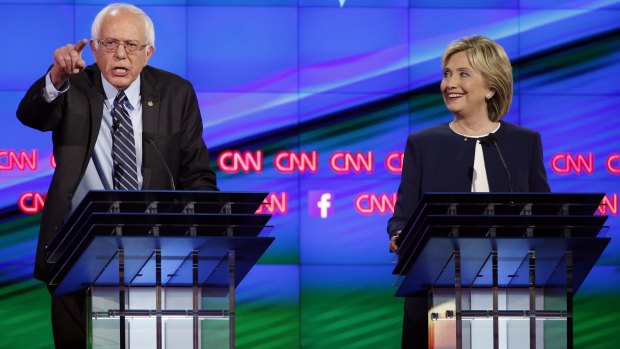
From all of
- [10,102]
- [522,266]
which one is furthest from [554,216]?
[10,102]

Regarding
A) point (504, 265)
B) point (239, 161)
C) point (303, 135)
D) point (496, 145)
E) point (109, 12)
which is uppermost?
point (109, 12)

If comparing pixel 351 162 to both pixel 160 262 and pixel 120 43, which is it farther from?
pixel 160 262

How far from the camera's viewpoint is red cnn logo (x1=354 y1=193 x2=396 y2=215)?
297 inches

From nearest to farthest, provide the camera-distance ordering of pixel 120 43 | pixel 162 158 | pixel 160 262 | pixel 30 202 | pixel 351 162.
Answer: pixel 160 262
pixel 162 158
pixel 120 43
pixel 30 202
pixel 351 162

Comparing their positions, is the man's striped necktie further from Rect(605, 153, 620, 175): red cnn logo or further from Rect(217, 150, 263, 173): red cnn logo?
Rect(605, 153, 620, 175): red cnn logo

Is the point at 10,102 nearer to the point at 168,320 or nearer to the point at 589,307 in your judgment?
the point at 589,307

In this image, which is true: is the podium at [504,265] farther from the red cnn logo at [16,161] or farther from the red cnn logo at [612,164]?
the red cnn logo at [16,161]

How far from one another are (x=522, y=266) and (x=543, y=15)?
13.8 feet

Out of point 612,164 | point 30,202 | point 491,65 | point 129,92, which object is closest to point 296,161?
point 30,202

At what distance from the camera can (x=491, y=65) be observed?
446 centimetres

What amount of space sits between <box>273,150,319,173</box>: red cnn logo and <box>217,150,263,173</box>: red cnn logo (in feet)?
0.34

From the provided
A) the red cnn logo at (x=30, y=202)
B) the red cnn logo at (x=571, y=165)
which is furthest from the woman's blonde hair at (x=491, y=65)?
the red cnn logo at (x=30, y=202)

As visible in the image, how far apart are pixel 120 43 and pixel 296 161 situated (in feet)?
11.0

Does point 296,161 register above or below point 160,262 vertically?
above
